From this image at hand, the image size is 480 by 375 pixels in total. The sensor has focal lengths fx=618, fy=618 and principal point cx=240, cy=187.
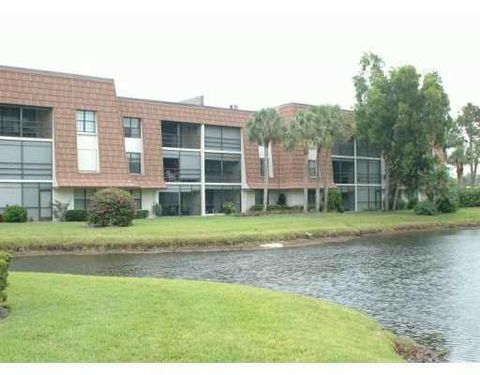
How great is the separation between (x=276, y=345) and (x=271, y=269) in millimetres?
13938

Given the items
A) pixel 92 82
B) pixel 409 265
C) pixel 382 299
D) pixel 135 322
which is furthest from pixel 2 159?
pixel 135 322

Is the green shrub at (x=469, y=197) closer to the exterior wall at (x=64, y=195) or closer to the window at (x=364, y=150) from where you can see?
the window at (x=364, y=150)

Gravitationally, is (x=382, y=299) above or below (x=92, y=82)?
below

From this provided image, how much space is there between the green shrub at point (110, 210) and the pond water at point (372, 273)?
296 inches

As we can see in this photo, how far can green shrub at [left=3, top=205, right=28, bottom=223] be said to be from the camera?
1476 inches

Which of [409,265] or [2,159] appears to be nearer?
[409,265]

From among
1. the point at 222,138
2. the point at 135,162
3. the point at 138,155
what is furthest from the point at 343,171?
the point at 135,162

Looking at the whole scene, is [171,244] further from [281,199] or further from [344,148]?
[344,148]

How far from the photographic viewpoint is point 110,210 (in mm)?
34625

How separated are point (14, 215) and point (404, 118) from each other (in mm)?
30105

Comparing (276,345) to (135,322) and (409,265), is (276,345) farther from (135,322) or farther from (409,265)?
(409,265)

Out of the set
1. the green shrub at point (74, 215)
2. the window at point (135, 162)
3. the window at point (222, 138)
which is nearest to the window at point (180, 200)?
the window at point (135, 162)

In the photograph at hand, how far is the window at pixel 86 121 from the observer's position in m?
42.9

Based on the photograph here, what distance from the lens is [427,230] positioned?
43781 mm
